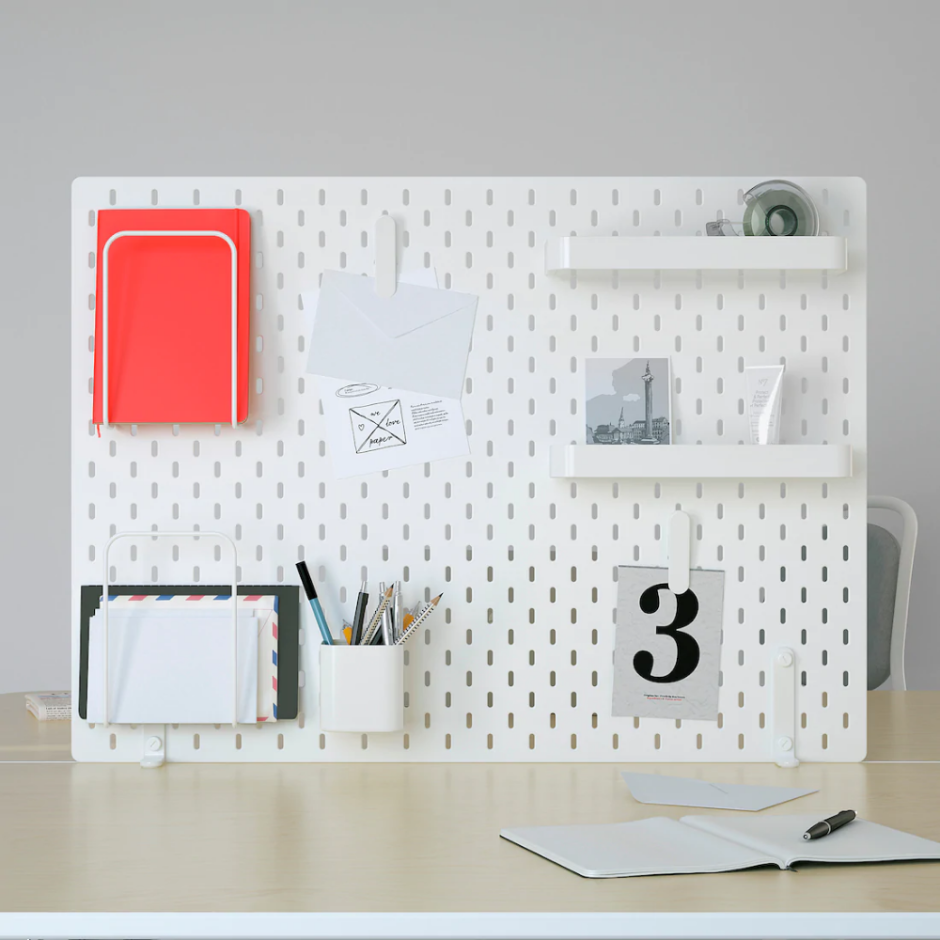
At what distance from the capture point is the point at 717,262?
39.7 inches

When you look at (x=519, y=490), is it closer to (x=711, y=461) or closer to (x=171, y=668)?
(x=711, y=461)

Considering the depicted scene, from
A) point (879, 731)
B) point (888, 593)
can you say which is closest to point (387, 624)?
point (879, 731)

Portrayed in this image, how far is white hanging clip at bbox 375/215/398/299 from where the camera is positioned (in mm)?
1049

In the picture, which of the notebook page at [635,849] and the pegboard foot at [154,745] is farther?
the pegboard foot at [154,745]

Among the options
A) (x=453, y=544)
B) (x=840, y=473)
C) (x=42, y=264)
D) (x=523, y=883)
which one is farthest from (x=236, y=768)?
(x=42, y=264)

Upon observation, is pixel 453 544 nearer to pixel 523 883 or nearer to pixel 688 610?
pixel 688 610

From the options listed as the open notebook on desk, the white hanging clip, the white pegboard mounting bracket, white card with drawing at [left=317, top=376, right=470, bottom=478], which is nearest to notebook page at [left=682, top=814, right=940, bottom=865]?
the open notebook on desk

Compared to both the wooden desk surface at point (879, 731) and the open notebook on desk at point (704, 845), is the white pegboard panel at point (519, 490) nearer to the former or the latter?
the wooden desk surface at point (879, 731)

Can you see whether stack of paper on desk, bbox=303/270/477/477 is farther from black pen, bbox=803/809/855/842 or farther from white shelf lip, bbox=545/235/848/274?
black pen, bbox=803/809/855/842

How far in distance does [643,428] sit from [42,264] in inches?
85.5

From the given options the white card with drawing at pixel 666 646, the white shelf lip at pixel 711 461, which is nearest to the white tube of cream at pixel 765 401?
the white shelf lip at pixel 711 461

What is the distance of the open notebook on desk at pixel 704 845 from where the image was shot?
0.71m

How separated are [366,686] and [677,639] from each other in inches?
13.0

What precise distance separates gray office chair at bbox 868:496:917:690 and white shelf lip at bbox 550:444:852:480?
1286 millimetres
